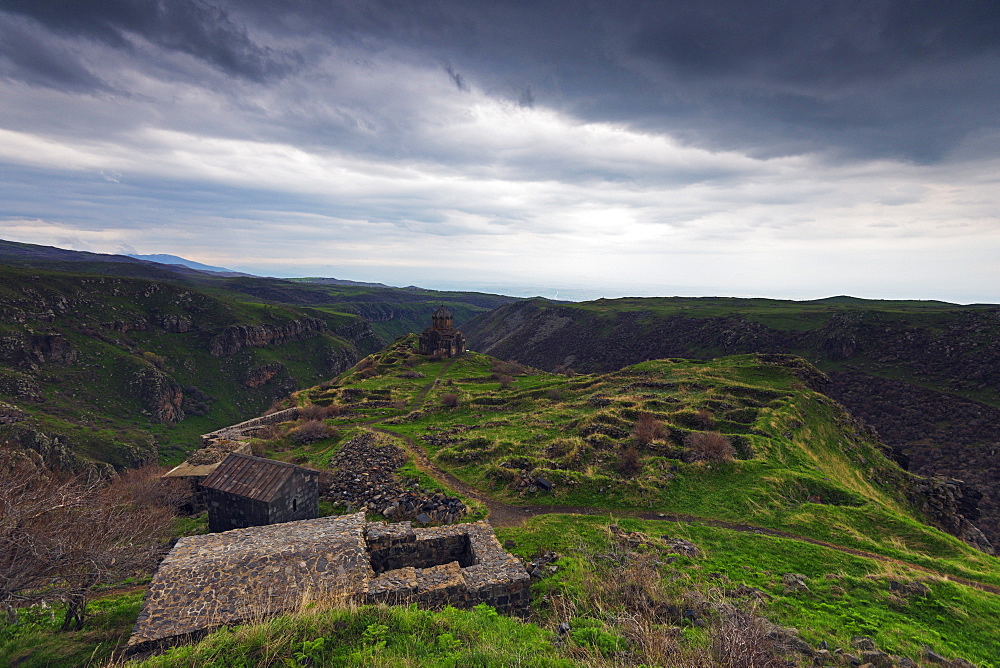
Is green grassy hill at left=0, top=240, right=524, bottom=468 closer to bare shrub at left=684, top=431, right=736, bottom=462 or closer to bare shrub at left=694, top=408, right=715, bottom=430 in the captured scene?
bare shrub at left=684, top=431, right=736, bottom=462

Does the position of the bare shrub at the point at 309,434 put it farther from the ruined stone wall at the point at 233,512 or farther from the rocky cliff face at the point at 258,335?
the rocky cliff face at the point at 258,335

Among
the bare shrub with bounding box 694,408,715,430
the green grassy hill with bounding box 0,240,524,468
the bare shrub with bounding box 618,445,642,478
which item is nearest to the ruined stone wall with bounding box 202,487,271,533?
the bare shrub with bounding box 618,445,642,478

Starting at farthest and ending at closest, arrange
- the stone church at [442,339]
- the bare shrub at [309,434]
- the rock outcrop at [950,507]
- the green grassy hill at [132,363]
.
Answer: the stone church at [442,339] → the green grassy hill at [132,363] → the bare shrub at [309,434] → the rock outcrop at [950,507]

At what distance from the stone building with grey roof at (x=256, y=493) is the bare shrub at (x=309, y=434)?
14.4 m

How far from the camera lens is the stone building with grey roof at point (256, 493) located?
637 inches

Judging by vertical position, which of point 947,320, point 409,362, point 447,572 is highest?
point 947,320

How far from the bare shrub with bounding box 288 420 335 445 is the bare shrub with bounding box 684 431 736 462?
27964mm

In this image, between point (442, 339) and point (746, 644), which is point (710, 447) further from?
point (442, 339)

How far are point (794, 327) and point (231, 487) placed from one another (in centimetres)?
11484

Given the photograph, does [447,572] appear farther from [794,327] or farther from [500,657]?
[794,327]

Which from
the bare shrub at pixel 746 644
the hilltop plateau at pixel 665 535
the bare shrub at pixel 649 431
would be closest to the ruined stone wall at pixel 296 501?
the hilltop plateau at pixel 665 535

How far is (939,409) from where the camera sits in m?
54.3

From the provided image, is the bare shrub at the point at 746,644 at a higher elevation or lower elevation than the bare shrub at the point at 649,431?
higher

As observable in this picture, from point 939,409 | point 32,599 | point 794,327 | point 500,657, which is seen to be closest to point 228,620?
point 32,599
